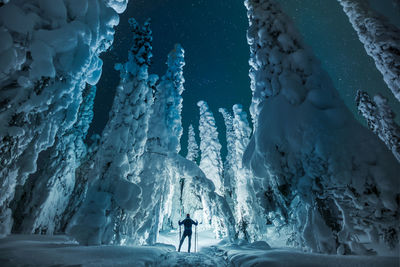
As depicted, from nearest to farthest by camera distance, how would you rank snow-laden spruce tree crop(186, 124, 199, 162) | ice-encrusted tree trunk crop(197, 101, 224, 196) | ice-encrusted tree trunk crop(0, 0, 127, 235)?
ice-encrusted tree trunk crop(0, 0, 127, 235) → ice-encrusted tree trunk crop(197, 101, 224, 196) → snow-laden spruce tree crop(186, 124, 199, 162)

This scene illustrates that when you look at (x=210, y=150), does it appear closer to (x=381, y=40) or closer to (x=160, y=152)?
(x=160, y=152)

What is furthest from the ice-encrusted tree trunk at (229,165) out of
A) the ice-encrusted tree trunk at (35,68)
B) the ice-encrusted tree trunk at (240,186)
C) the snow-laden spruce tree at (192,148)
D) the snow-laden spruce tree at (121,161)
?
the ice-encrusted tree trunk at (35,68)

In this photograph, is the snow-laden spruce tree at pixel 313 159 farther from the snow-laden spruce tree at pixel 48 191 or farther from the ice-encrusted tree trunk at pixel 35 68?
the snow-laden spruce tree at pixel 48 191

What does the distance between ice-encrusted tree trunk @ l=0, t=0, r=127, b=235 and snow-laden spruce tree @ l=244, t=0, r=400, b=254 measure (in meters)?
4.82

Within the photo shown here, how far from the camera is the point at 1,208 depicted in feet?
14.9

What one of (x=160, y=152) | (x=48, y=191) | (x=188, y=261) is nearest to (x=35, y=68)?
(x=188, y=261)

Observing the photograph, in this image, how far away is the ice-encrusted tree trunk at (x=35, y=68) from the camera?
10.3 ft

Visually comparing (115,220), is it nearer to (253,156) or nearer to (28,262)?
(28,262)

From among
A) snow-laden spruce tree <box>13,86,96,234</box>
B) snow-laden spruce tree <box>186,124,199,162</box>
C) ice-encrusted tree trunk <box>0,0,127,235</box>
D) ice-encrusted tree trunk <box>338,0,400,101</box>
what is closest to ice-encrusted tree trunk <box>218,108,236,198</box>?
snow-laden spruce tree <box>186,124,199,162</box>

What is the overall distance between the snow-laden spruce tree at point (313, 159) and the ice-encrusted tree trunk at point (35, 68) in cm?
482

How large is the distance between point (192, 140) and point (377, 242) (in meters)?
26.2

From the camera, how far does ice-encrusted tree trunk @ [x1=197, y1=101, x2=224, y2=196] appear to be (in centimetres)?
2220

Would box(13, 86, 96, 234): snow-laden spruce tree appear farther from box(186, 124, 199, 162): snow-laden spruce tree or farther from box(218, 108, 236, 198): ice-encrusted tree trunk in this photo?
box(218, 108, 236, 198): ice-encrusted tree trunk

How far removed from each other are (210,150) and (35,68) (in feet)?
67.5
